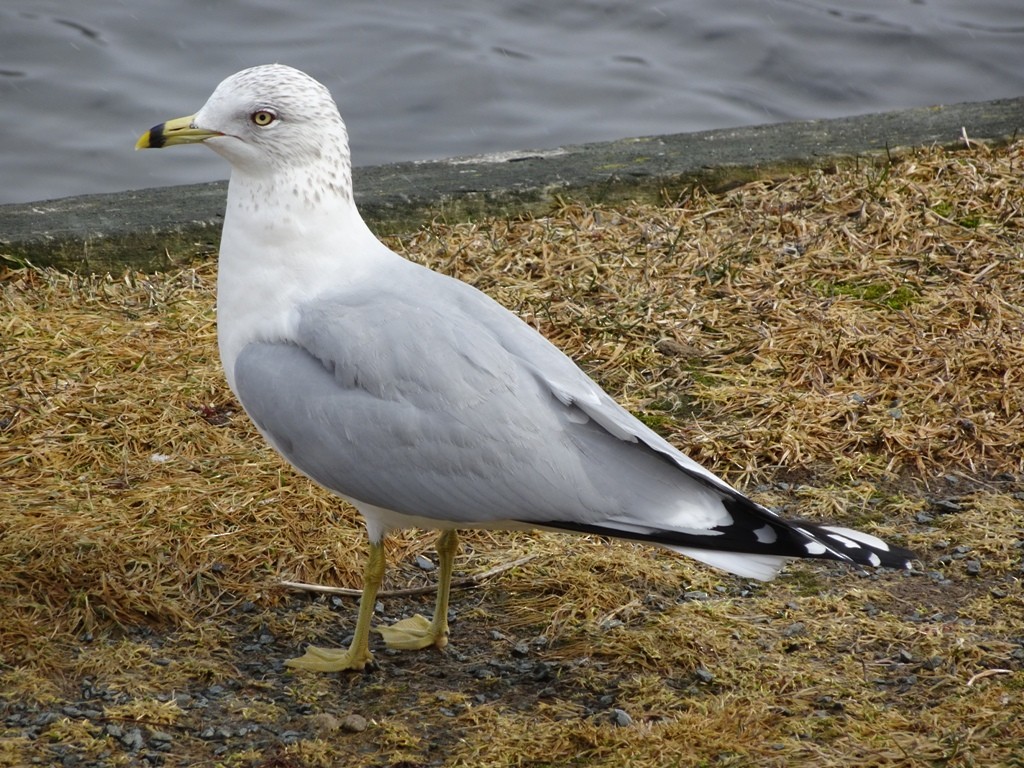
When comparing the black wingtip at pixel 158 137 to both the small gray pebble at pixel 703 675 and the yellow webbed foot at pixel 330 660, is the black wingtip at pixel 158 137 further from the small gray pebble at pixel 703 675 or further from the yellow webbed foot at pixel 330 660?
the small gray pebble at pixel 703 675

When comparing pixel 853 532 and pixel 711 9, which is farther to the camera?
pixel 711 9

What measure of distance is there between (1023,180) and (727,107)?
4.71m

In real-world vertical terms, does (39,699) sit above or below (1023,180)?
below

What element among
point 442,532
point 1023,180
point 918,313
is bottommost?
point 442,532

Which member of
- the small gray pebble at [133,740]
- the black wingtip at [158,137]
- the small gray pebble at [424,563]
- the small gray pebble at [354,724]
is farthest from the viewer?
the small gray pebble at [424,563]

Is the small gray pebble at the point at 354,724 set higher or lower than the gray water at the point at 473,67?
lower

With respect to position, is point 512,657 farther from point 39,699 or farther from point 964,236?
point 964,236

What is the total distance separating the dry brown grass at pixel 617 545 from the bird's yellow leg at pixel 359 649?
0.14 feet

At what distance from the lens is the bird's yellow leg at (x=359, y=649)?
3654 millimetres

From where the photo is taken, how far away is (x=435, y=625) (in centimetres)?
380

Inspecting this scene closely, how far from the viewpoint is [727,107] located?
10.5 m

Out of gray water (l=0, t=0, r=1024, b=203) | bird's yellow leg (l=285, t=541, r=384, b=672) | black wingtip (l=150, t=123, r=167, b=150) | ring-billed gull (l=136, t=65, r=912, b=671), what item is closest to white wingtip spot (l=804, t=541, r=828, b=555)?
ring-billed gull (l=136, t=65, r=912, b=671)

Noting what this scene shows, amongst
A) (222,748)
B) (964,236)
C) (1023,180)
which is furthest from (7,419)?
(1023,180)

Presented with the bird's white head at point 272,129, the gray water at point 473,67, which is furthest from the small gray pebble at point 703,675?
the gray water at point 473,67
